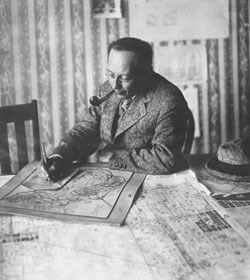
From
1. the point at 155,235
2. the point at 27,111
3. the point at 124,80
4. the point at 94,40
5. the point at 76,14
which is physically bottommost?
the point at 155,235

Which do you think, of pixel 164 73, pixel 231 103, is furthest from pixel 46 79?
pixel 231 103

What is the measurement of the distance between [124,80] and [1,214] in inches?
31.7

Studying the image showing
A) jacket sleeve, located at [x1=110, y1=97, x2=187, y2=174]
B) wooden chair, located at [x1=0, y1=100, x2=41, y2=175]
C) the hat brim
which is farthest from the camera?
wooden chair, located at [x1=0, y1=100, x2=41, y2=175]

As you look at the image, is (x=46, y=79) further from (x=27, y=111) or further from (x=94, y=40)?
(x=27, y=111)

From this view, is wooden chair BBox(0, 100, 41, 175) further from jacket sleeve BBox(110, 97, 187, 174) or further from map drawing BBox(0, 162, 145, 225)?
jacket sleeve BBox(110, 97, 187, 174)

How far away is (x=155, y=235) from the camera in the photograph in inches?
39.6

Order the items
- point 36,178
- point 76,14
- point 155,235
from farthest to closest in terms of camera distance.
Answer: point 76,14 → point 36,178 → point 155,235

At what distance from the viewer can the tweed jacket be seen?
1.57 meters

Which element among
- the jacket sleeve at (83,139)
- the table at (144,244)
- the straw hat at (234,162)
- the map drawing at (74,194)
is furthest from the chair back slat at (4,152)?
the straw hat at (234,162)

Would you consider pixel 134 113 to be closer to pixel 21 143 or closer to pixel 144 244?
pixel 21 143

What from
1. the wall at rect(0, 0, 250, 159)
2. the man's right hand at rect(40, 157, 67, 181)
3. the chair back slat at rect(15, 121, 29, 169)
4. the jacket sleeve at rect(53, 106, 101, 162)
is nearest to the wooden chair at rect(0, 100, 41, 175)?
the chair back slat at rect(15, 121, 29, 169)

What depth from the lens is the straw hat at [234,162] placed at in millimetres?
1343

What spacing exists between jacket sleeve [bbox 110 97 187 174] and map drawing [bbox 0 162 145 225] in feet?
0.31

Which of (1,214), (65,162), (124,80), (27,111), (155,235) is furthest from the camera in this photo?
(27,111)
